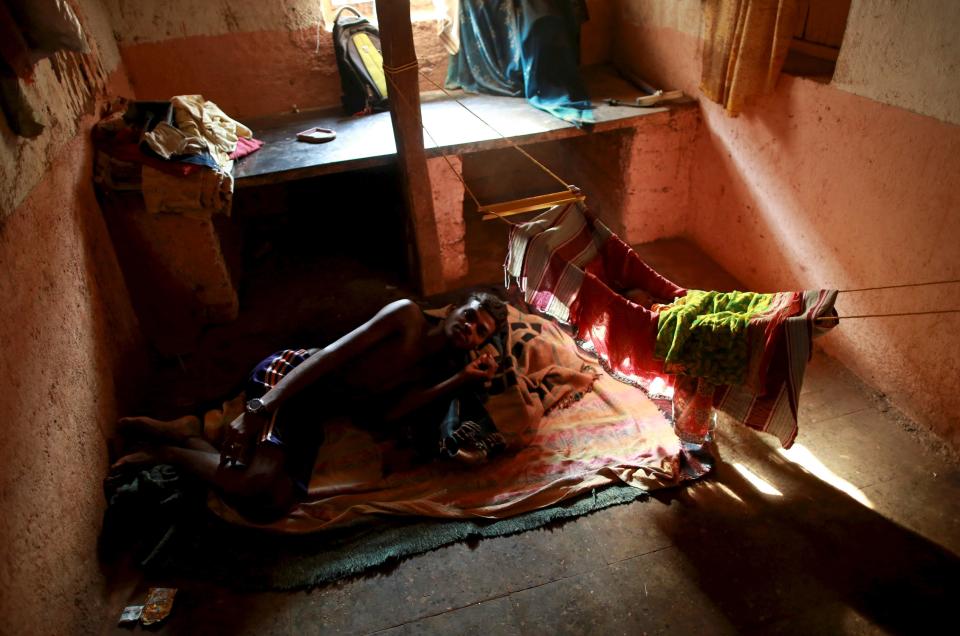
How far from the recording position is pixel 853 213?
8.84ft

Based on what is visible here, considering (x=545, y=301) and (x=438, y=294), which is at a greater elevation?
(x=545, y=301)

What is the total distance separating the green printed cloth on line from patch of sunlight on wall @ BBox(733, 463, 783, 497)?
1.85ft

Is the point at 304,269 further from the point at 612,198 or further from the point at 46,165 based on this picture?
the point at 612,198

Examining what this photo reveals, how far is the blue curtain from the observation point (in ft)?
12.6

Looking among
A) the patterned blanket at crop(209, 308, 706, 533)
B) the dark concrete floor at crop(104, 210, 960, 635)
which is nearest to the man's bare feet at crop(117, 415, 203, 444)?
the patterned blanket at crop(209, 308, 706, 533)

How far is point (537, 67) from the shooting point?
3.94 metres

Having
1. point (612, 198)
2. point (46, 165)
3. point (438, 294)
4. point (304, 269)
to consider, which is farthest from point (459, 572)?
A: point (612, 198)

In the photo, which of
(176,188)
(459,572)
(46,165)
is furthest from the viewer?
(176,188)

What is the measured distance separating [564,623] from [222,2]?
4.00 m

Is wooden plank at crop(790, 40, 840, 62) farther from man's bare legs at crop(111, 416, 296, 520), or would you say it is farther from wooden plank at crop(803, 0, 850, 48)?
man's bare legs at crop(111, 416, 296, 520)

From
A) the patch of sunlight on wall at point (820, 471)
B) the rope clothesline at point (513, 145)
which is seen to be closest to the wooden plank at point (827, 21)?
the rope clothesline at point (513, 145)

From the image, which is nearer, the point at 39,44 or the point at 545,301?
the point at 39,44

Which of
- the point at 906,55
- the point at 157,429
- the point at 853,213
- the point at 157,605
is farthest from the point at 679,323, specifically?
the point at 157,429

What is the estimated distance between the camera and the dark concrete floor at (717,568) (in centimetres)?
190
